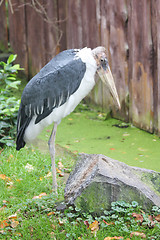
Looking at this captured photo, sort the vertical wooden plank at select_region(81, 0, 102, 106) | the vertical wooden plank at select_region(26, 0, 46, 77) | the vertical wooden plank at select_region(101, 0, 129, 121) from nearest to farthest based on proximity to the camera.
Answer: the vertical wooden plank at select_region(101, 0, 129, 121), the vertical wooden plank at select_region(81, 0, 102, 106), the vertical wooden plank at select_region(26, 0, 46, 77)

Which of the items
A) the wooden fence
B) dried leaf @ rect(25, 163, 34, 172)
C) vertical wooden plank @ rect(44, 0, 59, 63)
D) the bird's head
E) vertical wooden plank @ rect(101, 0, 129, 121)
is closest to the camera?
the bird's head

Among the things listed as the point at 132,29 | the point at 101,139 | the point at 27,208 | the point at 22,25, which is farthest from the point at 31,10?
the point at 27,208

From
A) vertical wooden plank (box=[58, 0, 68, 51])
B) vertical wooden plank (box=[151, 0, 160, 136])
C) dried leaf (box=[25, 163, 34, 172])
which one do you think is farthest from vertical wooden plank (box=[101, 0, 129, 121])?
dried leaf (box=[25, 163, 34, 172])

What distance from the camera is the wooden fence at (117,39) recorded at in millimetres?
4910

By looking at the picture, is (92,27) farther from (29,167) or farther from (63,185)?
(63,185)

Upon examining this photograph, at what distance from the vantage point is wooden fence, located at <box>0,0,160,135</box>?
4.91 m

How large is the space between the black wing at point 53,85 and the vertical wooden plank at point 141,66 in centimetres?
168

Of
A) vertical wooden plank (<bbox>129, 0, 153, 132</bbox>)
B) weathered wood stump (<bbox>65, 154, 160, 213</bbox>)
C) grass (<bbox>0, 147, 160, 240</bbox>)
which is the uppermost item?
vertical wooden plank (<bbox>129, 0, 153, 132</bbox>)

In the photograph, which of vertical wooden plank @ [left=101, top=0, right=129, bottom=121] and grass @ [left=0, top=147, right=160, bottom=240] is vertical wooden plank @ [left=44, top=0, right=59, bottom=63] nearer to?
vertical wooden plank @ [left=101, top=0, right=129, bottom=121]

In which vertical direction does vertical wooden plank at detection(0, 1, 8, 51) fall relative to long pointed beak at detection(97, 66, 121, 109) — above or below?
above

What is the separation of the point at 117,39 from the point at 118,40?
28 mm

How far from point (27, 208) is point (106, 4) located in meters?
3.32

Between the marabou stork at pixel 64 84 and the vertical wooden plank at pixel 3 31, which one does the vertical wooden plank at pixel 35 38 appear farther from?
the marabou stork at pixel 64 84

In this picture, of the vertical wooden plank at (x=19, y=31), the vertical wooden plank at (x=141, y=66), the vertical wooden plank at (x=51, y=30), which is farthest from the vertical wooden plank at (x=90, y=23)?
the vertical wooden plank at (x=19, y=31)
